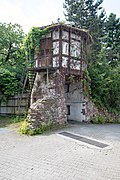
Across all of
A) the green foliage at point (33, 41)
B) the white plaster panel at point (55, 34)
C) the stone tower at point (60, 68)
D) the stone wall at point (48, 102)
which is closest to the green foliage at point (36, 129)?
the stone wall at point (48, 102)

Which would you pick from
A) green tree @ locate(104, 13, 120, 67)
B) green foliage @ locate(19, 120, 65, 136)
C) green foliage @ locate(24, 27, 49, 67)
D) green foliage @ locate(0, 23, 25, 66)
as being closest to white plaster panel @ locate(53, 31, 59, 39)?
green foliage @ locate(24, 27, 49, 67)

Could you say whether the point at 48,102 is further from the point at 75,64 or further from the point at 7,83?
the point at 7,83

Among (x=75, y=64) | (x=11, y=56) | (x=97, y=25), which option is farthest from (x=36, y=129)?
(x=97, y=25)

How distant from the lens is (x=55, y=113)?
12516mm

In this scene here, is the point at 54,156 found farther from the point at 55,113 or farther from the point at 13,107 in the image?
the point at 13,107

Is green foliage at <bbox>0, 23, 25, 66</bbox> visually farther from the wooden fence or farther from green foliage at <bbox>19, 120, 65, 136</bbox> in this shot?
green foliage at <bbox>19, 120, 65, 136</bbox>

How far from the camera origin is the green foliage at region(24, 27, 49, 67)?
1502 cm

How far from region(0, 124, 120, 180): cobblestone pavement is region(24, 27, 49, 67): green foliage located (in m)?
7.60

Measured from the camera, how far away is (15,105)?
18.2 meters

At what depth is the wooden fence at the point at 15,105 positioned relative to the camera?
17.6 metres

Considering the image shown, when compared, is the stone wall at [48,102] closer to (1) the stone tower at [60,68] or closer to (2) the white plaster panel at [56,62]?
(1) the stone tower at [60,68]

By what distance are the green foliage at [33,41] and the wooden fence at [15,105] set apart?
380cm

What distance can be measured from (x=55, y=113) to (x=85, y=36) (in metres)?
7.12

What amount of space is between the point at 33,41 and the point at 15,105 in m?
6.38
